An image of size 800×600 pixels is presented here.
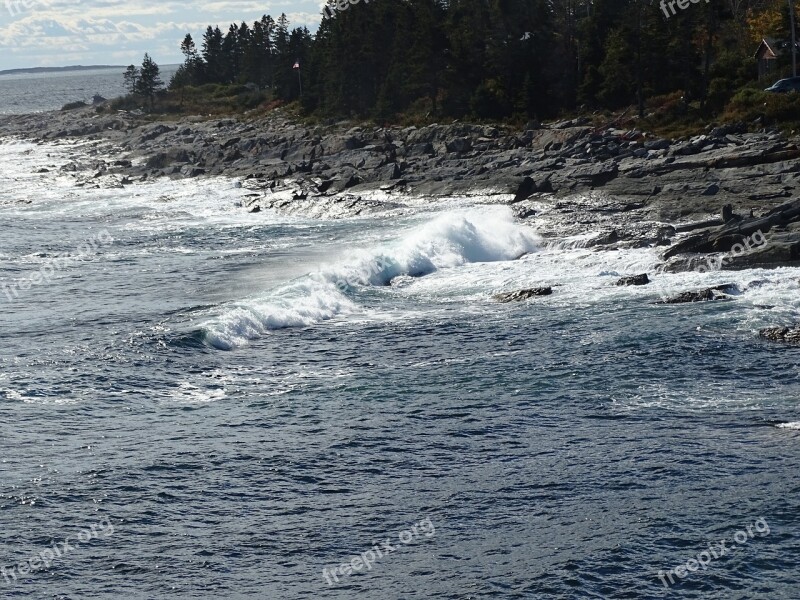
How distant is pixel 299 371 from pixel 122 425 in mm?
5964

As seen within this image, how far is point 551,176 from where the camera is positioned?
58.8 m

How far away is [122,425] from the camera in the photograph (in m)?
26.4

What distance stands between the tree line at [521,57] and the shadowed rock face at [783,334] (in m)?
46.0

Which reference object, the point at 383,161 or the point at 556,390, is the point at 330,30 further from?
the point at 556,390

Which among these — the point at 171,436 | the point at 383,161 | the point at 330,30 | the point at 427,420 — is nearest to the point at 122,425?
the point at 171,436

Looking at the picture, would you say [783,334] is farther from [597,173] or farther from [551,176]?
[551,176]
